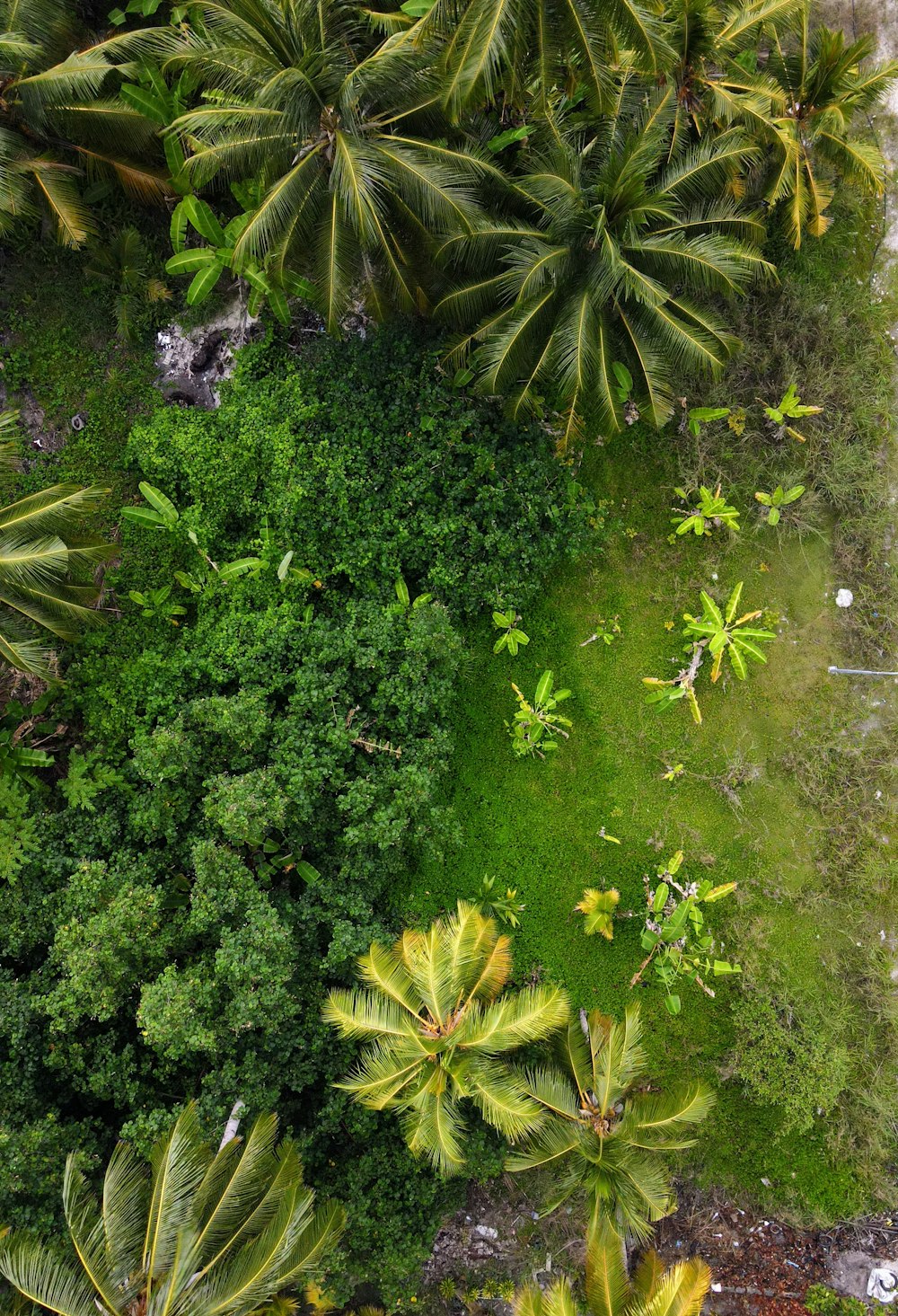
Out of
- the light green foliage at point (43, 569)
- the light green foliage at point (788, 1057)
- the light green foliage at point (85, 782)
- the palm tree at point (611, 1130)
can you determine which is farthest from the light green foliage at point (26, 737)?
the light green foliage at point (788, 1057)

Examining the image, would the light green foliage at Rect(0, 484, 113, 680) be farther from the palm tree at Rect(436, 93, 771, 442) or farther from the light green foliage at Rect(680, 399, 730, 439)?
the light green foliage at Rect(680, 399, 730, 439)

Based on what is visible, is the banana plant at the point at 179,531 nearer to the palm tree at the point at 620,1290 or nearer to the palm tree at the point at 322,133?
the palm tree at the point at 322,133

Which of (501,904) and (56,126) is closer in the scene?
(56,126)

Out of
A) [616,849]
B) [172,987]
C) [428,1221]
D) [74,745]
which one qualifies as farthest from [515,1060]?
[74,745]

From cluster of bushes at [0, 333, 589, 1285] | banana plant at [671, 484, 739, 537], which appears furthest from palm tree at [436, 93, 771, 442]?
banana plant at [671, 484, 739, 537]

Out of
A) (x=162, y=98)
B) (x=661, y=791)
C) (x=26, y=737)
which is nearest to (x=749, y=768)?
(x=661, y=791)

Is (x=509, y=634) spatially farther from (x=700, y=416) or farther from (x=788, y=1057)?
(x=788, y=1057)
